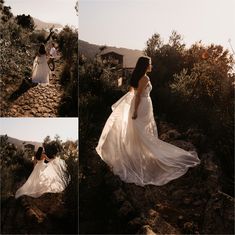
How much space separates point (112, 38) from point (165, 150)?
1.10m

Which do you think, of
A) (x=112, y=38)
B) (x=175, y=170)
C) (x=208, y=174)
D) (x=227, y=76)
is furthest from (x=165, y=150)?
(x=112, y=38)

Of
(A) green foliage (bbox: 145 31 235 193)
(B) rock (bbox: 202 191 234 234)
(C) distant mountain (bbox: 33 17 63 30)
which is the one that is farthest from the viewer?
(C) distant mountain (bbox: 33 17 63 30)

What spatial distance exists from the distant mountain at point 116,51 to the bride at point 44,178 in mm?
970

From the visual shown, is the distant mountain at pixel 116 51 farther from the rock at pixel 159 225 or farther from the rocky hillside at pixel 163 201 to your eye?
the rock at pixel 159 225

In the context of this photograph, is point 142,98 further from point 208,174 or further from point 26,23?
point 26,23

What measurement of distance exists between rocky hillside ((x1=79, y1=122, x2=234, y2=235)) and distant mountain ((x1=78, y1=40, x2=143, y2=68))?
641 mm

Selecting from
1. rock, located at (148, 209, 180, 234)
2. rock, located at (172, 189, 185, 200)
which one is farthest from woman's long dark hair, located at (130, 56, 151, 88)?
rock, located at (148, 209, 180, 234)

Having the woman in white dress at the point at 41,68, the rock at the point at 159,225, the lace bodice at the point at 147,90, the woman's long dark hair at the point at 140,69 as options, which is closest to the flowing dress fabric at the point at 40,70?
the woman in white dress at the point at 41,68

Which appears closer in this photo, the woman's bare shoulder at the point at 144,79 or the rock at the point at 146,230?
the rock at the point at 146,230

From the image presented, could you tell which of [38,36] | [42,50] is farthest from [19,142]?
[38,36]

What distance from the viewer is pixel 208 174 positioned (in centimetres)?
359

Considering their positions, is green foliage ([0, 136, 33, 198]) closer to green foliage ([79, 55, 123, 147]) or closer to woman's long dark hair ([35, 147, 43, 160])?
woman's long dark hair ([35, 147, 43, 160])

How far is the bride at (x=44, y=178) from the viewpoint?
12.3ft

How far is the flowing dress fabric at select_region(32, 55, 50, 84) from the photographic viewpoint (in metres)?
3.74
